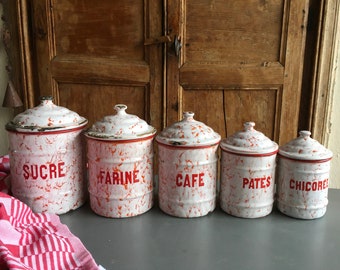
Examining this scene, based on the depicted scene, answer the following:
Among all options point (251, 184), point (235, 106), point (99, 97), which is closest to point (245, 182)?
point (251, 184)

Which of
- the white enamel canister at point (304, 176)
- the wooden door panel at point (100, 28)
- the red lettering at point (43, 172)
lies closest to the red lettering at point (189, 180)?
the white enamel canister at point (304, 176)

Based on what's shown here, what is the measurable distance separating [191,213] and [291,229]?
248mm

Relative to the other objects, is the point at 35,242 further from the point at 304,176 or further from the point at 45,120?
the point at 304,176

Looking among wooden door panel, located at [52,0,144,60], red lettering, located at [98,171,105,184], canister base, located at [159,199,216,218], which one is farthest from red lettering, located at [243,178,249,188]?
wooden door panel, located at [52,0,144,60]

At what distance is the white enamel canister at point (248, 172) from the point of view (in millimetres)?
940

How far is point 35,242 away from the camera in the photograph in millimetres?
801

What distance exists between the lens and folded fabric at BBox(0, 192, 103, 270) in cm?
72

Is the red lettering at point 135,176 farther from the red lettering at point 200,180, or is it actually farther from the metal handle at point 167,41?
the metal handle at point 167,41

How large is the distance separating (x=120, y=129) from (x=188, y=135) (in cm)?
17

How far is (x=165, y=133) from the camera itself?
972 mm

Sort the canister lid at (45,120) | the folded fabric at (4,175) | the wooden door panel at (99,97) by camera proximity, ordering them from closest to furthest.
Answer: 1. the canister lid at (45,120)
2. the folded fabric at (4,175)
3. the wooden door panel at (99,97)

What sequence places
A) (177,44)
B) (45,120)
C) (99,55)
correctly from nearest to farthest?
1. (45,120)
2. (177,44)
3. (99,55)

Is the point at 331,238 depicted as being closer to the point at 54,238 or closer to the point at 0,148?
the point at 54,238

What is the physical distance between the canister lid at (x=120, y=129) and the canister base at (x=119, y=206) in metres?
0.17
